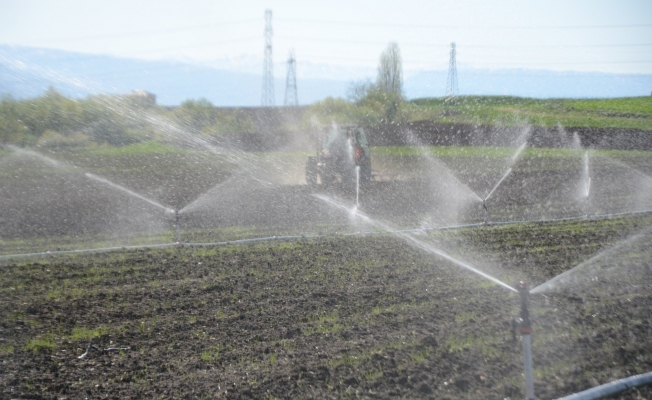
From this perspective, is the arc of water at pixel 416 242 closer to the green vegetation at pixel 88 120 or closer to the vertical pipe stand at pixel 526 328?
the vertical pipe stand at pixel 526 328

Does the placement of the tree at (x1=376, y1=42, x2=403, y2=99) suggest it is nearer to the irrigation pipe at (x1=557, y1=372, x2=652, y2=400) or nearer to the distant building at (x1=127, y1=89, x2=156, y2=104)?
the distant building at (x1=127, y1=89, x2=156, y2=104)

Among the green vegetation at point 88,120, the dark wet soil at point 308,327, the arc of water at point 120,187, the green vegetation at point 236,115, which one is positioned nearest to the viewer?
the dark wet soil at point 308,327

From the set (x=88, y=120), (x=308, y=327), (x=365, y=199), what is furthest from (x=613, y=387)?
→ (x=88, y=120)

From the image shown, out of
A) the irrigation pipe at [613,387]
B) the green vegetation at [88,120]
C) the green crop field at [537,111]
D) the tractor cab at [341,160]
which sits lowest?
the irrigation pipe at [613,387]

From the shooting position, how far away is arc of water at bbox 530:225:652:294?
7.97m

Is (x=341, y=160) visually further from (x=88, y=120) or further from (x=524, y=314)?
(x=524, y=314)

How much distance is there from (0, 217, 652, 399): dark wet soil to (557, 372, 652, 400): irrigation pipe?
3.6 inches

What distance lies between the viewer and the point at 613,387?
4977 millimetres

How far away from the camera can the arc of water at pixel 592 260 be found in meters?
7.97

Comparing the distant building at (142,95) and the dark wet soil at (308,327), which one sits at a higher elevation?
the distant building at (142,95)

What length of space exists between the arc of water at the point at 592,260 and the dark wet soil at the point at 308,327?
0.23m

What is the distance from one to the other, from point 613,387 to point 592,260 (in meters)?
5.37

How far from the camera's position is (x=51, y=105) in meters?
19.6

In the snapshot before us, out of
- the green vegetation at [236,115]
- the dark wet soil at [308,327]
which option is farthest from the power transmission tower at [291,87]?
the dark wet soil at [308,327]
